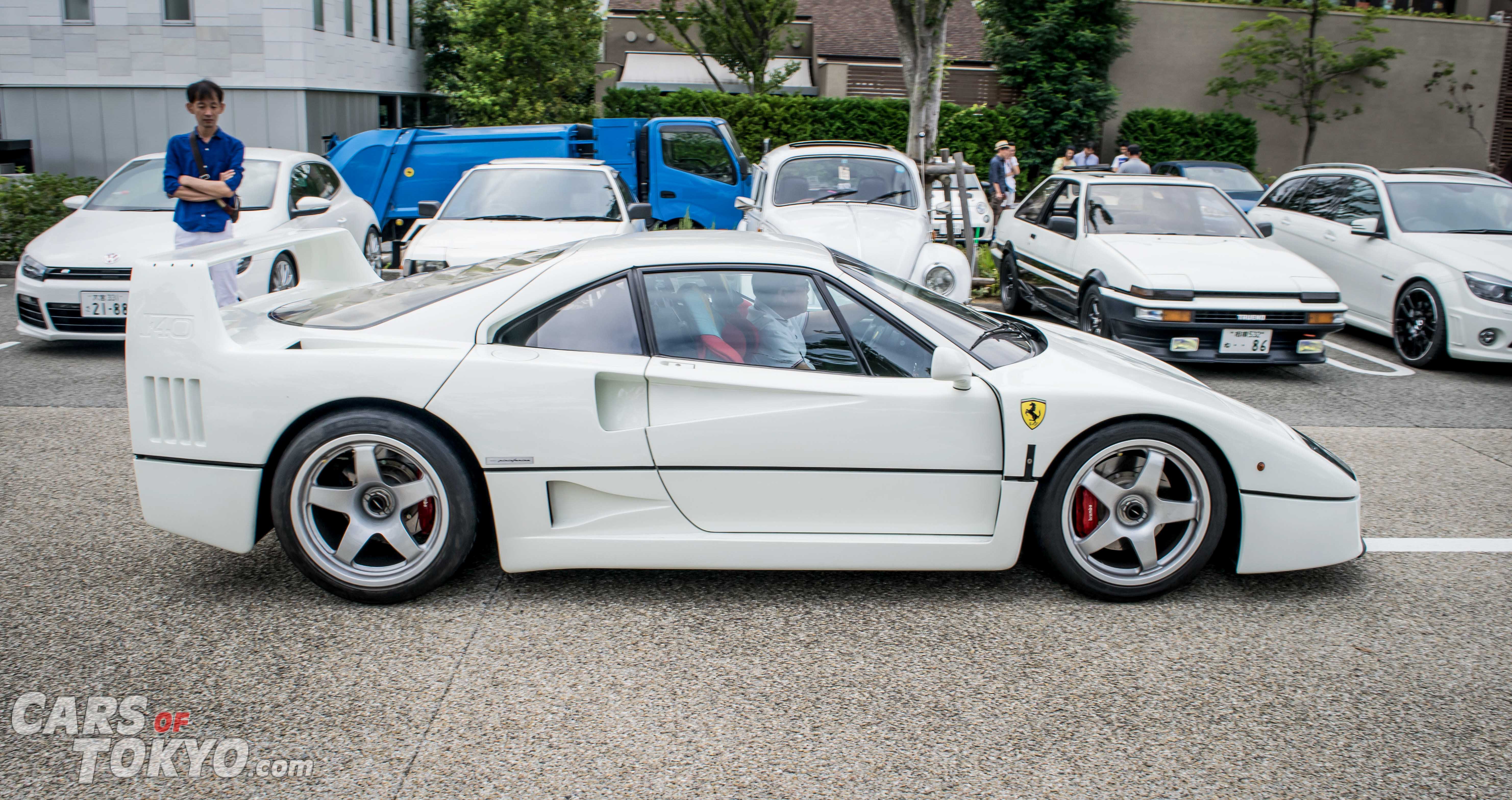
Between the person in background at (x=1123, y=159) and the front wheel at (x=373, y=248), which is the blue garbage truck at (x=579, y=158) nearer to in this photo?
the front wheel at (x=373, y=248)

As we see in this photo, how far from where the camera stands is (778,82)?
1009 inches

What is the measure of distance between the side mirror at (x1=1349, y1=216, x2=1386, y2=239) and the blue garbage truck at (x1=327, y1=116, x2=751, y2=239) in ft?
20.8

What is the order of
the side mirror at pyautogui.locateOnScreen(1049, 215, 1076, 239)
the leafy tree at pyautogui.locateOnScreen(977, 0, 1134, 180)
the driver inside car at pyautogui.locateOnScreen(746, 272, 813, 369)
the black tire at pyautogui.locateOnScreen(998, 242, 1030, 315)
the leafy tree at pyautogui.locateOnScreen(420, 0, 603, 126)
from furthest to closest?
the leafy tree at pyautogui.locateOnScreen(977, 0, 1134, 180), the leafy tree at pyautogui.locateOnScreen(420, 0, 603, 126), the black tire at pyautogui.locateOnScreen(998, 242, 1030, 315), the side mirror at pyautogui.locateOnScreen(1049, 215, 1076, 239), the driver inside car at pyautogui.locateOnScreen(746, 272, 813, 369)

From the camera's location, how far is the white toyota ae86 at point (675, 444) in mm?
3449

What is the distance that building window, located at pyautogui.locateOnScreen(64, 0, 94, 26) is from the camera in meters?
20.8

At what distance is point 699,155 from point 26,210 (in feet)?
24.9

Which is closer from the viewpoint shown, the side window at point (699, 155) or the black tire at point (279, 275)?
the black tire at point (279, 275)

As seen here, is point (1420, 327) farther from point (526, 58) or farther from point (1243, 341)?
point (526, 58)

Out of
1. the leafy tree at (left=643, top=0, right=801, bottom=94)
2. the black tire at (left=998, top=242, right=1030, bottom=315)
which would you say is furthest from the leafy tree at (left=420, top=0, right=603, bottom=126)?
the black tire at (left=998, top=242, right=1030, bottom=315)

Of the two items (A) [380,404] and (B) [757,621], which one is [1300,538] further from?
(A) [380,404]

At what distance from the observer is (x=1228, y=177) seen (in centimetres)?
1797

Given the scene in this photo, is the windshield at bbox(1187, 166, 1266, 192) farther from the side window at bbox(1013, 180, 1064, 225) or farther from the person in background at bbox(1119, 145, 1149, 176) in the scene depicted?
the side window at bbox(1013, 180, 1064, 225)

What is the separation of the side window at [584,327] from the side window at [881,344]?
27.6 inches

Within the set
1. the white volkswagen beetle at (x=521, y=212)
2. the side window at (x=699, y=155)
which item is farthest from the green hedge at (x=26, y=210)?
the side window at (x=699, y=155)
